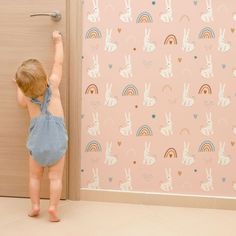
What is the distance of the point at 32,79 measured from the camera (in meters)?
1.80

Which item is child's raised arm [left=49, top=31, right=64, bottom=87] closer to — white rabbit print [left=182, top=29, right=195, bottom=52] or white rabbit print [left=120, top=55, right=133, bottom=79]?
white rabbit print [left=120, top=55, right=133, bottom=79]

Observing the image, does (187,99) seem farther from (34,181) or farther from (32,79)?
(34,181)

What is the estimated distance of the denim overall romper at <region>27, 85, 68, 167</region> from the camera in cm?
186

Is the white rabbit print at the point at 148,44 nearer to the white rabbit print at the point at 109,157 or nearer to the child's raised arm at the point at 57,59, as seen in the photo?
the child's raised arm at the point at 57,59

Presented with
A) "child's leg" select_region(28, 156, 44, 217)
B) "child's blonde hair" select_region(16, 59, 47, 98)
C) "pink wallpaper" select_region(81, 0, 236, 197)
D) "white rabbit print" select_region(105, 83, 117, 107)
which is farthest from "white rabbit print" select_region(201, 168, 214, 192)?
"child's blonde hair" select_region(16, 59, 47, 98)

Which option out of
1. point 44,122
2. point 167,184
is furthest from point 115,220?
point 44,122

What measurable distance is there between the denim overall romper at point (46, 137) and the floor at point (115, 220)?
30 centimetres

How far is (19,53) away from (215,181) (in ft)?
4.10

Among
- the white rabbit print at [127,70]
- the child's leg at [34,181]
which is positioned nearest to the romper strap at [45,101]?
the child's leg at [34,181]

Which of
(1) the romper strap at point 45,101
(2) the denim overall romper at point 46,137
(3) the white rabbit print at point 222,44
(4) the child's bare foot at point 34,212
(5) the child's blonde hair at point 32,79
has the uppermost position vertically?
(3) the white rabbit print at point 222,44

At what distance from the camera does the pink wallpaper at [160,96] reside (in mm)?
1949

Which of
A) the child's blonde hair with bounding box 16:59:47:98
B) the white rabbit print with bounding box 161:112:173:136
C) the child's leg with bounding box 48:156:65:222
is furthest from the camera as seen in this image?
the white rabbit print with bounding box 161:112:173:136

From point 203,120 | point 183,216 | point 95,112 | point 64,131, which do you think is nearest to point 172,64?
point 203,120

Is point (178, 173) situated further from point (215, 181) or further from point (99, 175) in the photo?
point (99, 175)
